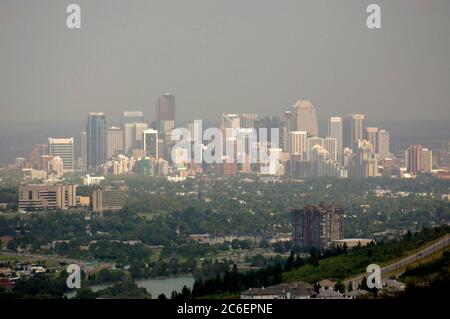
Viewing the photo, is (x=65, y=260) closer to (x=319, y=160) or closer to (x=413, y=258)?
(x=413, y=258)

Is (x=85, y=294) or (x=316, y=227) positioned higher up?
(x=316, y=227)

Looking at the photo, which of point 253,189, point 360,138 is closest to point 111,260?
point 253,189

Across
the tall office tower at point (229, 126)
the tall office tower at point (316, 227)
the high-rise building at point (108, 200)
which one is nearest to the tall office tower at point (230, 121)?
the tall office tower at point (229, 126)

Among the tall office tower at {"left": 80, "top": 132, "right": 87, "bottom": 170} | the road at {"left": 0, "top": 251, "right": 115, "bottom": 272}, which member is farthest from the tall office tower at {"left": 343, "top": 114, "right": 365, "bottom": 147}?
the road at {"left": 0, "top": 251, "right": 115, "bottom": 272}

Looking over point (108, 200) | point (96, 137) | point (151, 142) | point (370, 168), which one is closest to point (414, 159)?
point (370, 168)

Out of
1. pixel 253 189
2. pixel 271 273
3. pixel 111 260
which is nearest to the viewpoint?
pixel 271 273
